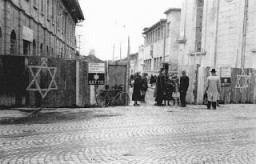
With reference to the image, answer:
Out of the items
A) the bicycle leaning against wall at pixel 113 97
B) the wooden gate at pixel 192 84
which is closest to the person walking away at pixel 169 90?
the wooden gate at pixel 192 84

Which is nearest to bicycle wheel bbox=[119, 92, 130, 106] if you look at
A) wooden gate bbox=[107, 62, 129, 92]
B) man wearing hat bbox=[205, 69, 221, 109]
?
Answer: wooden gate bbox=[107, 62, 129, 92]

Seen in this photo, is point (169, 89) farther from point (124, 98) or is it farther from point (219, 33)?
point (219, 33)

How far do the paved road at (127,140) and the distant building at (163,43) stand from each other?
1065 inches

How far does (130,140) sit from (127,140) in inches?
2.7

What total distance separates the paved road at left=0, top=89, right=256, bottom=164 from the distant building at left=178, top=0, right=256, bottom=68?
12.7 meters

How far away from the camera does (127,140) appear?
7.08 m

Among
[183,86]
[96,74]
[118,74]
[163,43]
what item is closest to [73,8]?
[163,43]

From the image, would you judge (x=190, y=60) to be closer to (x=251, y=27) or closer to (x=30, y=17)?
(x=251, y=27)

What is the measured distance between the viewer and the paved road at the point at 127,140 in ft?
18.5

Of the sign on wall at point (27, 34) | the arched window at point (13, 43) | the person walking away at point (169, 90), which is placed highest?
the sign on wall at point (27, 34)

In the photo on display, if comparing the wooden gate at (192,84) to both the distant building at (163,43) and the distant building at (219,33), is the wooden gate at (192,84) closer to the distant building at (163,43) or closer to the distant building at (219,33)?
the distant building at (219,33)

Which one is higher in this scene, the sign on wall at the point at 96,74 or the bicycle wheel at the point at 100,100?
the sign on wall at the point at 96,74

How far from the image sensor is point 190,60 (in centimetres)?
2908

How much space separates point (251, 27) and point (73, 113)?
15.5 m
